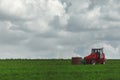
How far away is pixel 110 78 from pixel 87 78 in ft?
6.19

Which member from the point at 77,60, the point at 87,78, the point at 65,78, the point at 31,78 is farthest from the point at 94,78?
the point at 77,60

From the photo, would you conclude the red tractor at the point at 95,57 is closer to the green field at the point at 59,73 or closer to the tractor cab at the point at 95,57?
the tractor cab at the point at 95,57

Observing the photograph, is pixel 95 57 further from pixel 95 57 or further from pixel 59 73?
pixel 59 73

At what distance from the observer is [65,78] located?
27062mm

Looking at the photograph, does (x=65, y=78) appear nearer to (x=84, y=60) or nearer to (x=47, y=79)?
(x=47, y=79)

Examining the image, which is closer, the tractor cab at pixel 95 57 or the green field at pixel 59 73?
the green field at pixel 59 73

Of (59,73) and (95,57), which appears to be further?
(95,57)

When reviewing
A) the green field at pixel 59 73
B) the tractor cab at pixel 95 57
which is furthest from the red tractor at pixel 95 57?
the green field at pixel 59 73

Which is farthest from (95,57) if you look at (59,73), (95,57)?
(59,73)

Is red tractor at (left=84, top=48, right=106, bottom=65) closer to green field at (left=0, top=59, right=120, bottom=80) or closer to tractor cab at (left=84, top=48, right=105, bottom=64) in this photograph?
tractor cab at (left=84, top=48, right=105, bottom=64)

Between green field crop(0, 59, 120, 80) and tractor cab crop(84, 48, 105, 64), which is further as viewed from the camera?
tractor cab crop(84, 48, 105, 64)

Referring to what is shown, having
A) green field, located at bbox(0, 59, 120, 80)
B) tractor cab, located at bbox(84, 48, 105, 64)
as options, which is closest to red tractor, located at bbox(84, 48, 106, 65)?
tractor cab, located at bbox(84, 48, 105, 64)

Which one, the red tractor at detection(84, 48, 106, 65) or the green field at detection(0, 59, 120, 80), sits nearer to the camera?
the green field at detection(0, 59, 120, 80)

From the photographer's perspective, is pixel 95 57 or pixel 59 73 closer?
pixel 59 73
